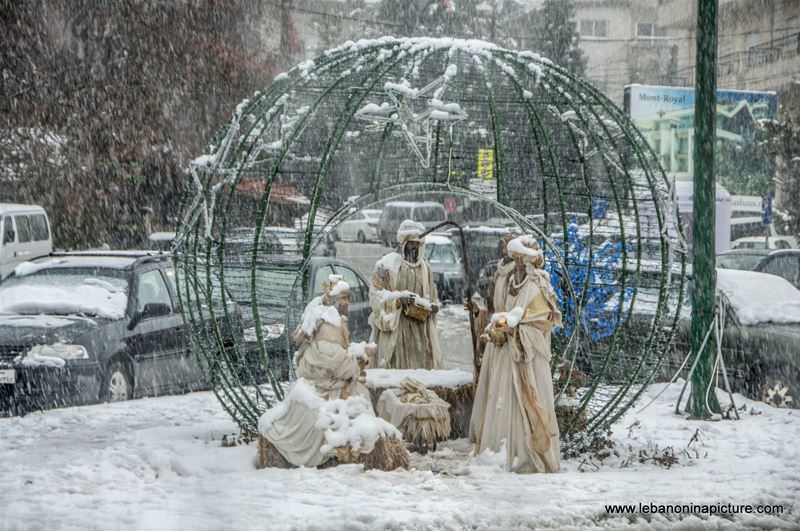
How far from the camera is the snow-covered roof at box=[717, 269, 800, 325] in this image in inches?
456

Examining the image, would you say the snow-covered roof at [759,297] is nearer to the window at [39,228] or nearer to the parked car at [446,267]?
the parked car at [446,267]

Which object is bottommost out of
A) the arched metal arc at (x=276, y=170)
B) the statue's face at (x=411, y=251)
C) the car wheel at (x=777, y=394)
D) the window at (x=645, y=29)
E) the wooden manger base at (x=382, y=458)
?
the car wheel at (x=777, y=394)

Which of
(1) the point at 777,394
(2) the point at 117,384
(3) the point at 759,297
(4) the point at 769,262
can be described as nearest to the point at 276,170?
(2) the point at 117,384

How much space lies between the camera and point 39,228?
20.2 metres

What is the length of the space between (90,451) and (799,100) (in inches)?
1058

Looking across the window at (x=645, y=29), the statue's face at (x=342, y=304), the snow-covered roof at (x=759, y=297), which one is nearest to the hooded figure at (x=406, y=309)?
the statue's face at (x=342, y=304)

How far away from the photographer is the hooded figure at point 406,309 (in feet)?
33.2

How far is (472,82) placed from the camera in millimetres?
9211

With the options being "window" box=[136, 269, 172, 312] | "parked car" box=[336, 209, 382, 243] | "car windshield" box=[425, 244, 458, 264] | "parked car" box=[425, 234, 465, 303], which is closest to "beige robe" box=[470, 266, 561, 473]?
"window" box=[136, 269, 172, 312]

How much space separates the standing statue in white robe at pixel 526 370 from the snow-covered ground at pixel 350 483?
21 cm

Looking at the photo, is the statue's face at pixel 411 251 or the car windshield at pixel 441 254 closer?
the statue's face at pixel 411 251

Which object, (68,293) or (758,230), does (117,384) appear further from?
(758,230)

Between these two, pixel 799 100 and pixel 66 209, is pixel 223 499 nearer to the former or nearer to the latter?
pixel 66 209

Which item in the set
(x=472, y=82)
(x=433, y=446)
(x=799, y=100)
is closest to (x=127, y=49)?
(x=472, y=82)
